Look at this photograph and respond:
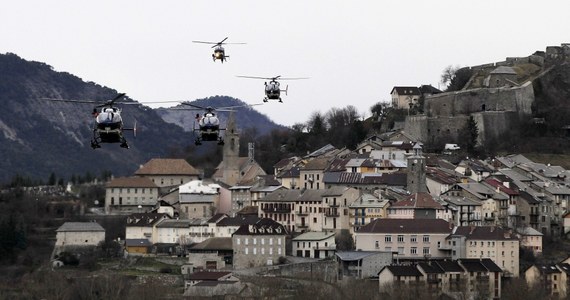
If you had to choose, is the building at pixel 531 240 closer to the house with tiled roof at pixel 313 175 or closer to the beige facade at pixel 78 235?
the house with tiled roof at pixel 313 175

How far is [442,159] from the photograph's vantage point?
114875 mm

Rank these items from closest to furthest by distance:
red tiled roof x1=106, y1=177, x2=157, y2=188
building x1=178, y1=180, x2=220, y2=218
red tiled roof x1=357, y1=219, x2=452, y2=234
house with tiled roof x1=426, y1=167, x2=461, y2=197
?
1. red tiled roof x1=357, y1=219, x2=452, y2=234
2. house with tiled roof x1=426, y1=167, x2=461, y2=197
3. building x1=178, y1=180, x2=220, y2=218
4. red tiled roof x1=106, y1=177, x2=157, y2=188

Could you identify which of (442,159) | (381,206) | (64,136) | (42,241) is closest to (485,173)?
(442,159)

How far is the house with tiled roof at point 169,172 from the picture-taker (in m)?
117

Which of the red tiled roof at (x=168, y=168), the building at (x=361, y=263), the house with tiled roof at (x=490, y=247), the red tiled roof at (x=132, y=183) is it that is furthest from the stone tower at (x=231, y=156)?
the house with tiled roof at (x=490, y=247)

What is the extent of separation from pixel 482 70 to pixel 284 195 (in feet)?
112

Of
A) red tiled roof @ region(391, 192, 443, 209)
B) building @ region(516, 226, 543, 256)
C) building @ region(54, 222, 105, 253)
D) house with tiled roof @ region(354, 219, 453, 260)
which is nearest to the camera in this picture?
house with tiled roof @ region(354, 219, 453, 260)

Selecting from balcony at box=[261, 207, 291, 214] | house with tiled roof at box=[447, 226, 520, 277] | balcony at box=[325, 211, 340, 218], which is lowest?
house with tiled roof at box=[447, 226, 520, 277]

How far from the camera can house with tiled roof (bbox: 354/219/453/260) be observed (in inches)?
3649

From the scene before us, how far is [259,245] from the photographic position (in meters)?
94.8

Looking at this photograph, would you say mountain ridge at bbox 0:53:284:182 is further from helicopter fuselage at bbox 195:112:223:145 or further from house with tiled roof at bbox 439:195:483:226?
helicopter fuselage at bbox 195:112:223:145

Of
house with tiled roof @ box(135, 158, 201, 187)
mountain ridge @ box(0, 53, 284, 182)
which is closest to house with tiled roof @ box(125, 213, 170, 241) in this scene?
house with tiled roof @ box(135, 158, 201, 187)

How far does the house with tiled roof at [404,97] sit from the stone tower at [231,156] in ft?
50.9

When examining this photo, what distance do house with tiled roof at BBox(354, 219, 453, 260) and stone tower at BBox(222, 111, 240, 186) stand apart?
25.0 m
